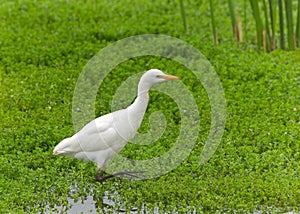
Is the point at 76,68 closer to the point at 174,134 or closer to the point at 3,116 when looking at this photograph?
the point at 3,116

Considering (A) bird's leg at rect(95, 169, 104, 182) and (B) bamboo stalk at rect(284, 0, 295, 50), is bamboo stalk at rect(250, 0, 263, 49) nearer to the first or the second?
(B) bamboo stalk at rect(284, 0, 295, 50)

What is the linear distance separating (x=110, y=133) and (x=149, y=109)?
186cm

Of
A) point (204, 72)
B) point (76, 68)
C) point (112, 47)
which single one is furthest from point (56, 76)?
point (204, 72)

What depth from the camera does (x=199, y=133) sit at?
8.16m

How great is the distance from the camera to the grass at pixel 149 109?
267 inches

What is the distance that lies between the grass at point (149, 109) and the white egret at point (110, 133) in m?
0.26

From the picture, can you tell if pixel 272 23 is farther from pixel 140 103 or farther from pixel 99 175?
pixel 99 175

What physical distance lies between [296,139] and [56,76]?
11.1 ft

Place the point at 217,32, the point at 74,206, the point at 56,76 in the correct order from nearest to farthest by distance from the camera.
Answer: the point at 74,206, the point at 56,76, the point at 217,32

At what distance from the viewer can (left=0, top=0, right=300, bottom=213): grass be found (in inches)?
267

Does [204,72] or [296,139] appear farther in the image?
[204,72]

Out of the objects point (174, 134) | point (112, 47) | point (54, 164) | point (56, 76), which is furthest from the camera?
point (112, 47)

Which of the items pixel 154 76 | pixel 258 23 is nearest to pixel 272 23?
pixel 258 23

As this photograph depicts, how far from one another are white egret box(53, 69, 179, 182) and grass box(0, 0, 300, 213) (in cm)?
26
